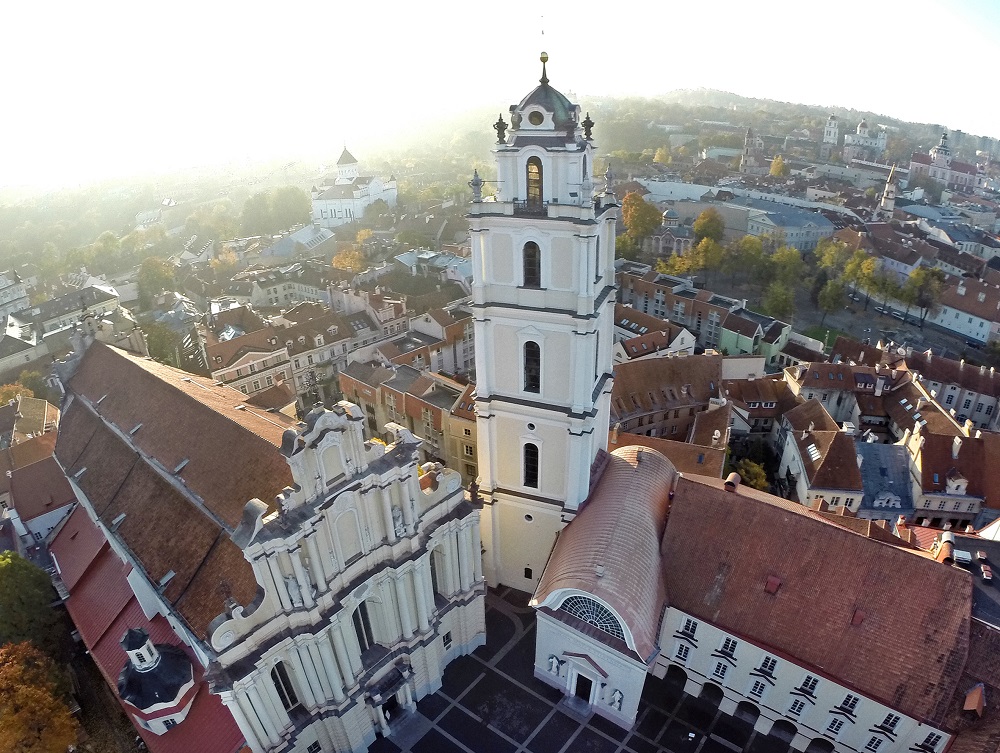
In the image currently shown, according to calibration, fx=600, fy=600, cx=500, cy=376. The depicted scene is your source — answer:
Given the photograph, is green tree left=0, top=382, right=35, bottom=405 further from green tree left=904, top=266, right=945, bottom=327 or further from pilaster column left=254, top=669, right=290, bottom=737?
green tree left=904, top=266, right=945, bottom=327

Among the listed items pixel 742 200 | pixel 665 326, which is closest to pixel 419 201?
pixel 742 200

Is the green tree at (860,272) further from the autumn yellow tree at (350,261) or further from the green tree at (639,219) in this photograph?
the autumn yellow tree at (350,261)

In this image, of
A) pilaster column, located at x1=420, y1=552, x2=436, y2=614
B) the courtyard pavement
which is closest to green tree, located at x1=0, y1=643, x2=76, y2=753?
the courtyard pavement

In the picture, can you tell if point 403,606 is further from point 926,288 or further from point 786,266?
point 926,288

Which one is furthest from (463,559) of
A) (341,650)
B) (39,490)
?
(39,490)

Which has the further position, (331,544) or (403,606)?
(403,606)

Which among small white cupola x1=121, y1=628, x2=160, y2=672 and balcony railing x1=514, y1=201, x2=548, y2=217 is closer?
balcony railing x1=514, y1=201, x2=548, y2=217
